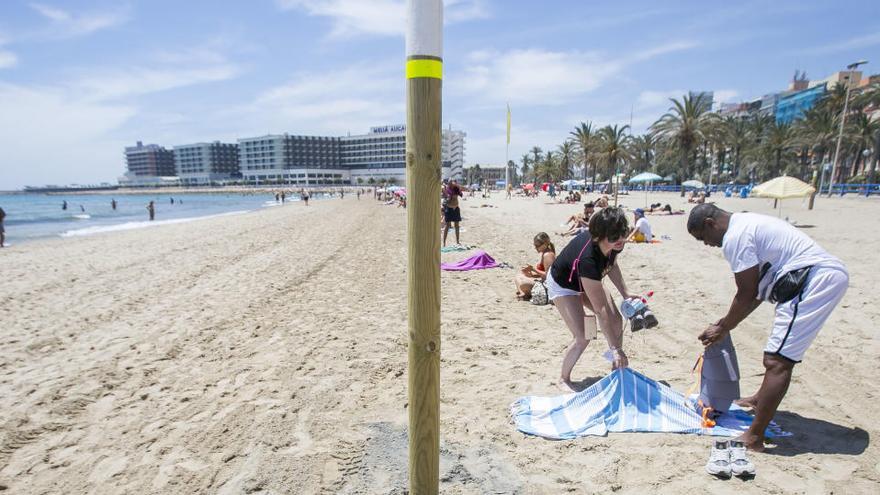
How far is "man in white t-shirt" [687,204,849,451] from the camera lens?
259 centimetres

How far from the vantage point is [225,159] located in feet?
597

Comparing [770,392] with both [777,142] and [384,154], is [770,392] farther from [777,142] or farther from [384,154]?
[384,154]

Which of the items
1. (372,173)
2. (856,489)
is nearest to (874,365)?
(856,489)

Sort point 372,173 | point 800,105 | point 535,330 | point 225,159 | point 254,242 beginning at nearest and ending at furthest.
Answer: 1. point 535,330
2. point 254,242
3. point 800,105
4. point 372,173
5. point 225,159

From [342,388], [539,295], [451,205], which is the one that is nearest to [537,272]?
[539,295]

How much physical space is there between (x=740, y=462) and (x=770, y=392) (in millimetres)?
469

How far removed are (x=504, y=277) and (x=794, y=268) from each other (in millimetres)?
5795

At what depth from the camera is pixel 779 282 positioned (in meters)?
2.71

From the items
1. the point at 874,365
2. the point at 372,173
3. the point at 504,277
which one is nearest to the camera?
the point at 874,365

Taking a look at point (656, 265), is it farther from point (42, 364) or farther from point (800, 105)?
point (800, 105)

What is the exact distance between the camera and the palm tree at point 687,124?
3659cm

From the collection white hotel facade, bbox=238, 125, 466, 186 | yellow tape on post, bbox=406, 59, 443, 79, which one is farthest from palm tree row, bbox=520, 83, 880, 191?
white hotel facade, bbox=238, 125, 466, 186

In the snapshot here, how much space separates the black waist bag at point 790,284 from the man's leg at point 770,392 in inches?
14.7

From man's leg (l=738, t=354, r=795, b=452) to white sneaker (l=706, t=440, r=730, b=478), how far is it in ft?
0.93
